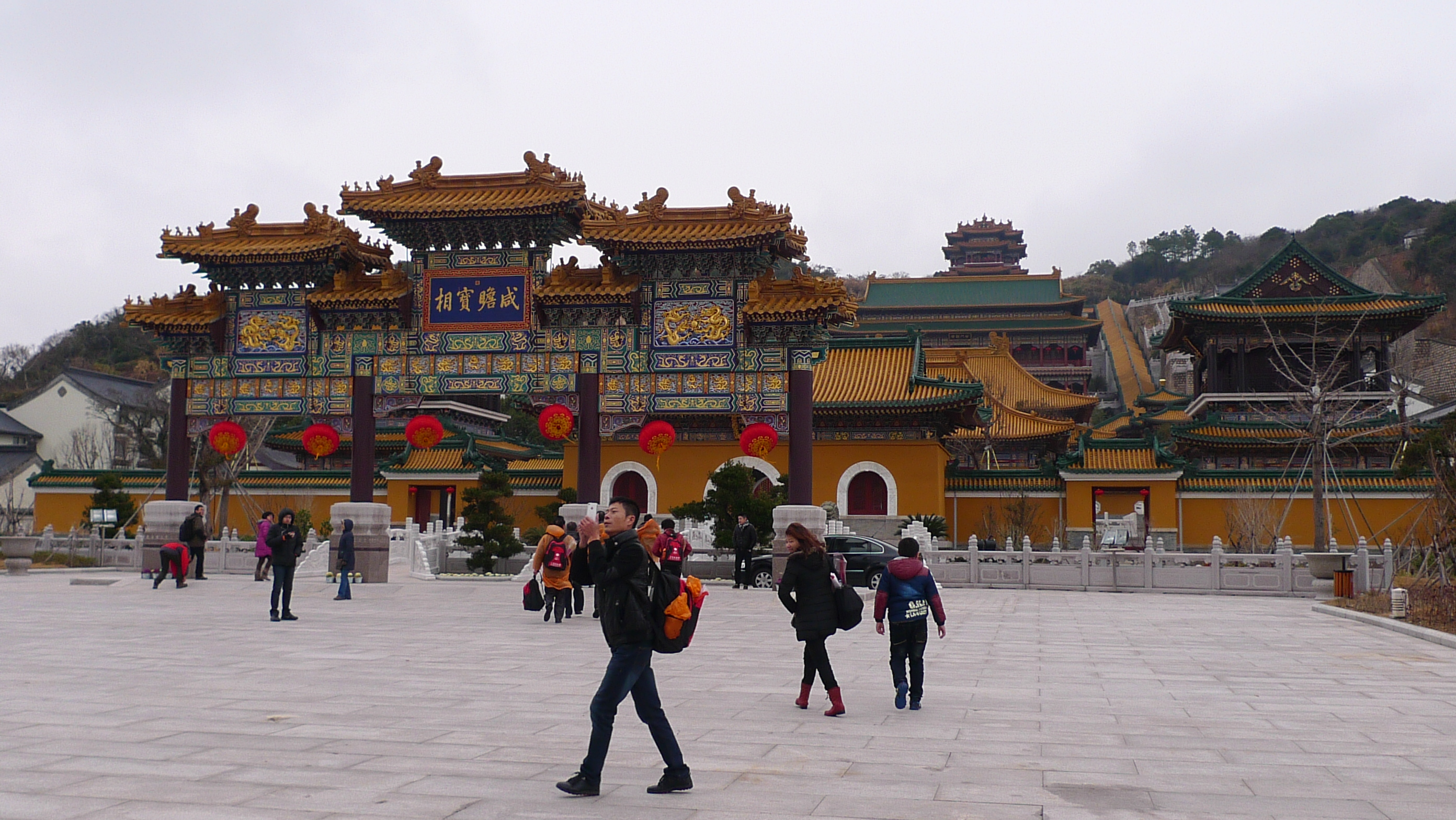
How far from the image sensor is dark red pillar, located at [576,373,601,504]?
22.9m

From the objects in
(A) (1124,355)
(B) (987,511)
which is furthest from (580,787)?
(A) (1124,355)

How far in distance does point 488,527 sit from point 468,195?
7.71 metres

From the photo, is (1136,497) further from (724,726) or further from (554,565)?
(724,726)

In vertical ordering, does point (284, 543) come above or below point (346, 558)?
above

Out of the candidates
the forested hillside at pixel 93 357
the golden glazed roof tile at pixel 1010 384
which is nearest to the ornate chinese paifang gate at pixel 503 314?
the golden glazed roof tile at pixel 1010 384

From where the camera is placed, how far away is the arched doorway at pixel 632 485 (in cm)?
3444

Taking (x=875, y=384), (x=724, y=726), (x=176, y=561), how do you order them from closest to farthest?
1. (x=724, y=726)
2. (x=176, y=561)
3. (x=875, y=384)

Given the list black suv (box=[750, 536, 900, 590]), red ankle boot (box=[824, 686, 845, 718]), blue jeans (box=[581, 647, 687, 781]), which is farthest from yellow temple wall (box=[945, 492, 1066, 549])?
blue jeans (box=[581, 647, 687, 781])

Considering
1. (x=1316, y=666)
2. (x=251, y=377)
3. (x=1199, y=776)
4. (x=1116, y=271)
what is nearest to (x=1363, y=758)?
(x=1199, y=776)

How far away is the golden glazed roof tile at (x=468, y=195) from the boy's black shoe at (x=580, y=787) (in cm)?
1788

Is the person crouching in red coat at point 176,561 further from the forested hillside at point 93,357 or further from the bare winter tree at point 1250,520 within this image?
the forested hillside at point 93,357

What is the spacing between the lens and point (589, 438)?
75.9 feet

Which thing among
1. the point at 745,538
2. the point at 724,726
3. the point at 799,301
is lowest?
the point at 724,726

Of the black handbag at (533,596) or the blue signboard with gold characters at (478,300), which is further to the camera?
the blue signboard with gold characters at (478,300)
